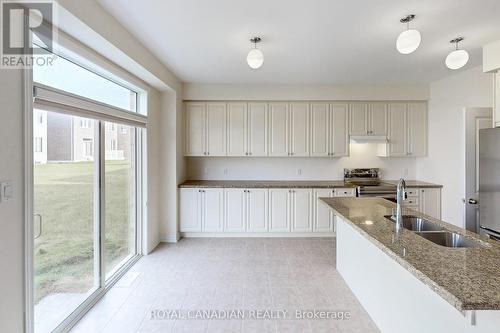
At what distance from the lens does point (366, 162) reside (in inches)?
214

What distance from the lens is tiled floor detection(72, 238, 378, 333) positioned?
2424 millimetres

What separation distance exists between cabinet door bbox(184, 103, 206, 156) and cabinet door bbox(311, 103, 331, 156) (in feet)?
6.30

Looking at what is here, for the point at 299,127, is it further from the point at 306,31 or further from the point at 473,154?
the point at 473,154

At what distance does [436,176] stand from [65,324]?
5409mm

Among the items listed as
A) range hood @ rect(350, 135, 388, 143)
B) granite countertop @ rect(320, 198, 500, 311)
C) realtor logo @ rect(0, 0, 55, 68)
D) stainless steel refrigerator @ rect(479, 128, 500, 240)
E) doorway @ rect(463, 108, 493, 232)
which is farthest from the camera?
range hood @ rect(350, 135, 388, 143)

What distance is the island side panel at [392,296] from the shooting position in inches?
60.4

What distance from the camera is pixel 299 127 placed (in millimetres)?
5062

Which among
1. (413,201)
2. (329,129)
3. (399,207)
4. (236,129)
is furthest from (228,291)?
(413,201)

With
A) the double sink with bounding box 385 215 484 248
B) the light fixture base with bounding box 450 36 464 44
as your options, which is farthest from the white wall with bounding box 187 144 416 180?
the double sink with bounding box 385 215 484 248

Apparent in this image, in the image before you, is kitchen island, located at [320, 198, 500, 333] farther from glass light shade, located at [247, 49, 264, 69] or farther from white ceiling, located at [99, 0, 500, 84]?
white ceiling, located at [99, 0, 500, 84]

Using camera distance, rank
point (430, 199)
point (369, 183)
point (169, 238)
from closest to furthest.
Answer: point (169, 238)
point (430, 199)
point (369, 183)

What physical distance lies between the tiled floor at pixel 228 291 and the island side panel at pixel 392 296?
0.16 meters

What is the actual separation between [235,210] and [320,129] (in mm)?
2036

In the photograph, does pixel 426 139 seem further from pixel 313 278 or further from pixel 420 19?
pixel 313 278
